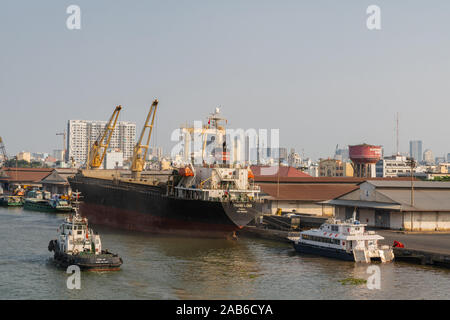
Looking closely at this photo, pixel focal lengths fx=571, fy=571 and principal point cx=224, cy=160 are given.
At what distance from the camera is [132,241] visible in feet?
198

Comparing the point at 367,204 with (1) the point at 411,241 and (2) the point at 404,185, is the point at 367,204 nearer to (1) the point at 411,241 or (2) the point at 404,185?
(2) the point at 404,185

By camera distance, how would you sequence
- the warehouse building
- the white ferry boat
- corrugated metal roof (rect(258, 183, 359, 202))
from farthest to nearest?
1. corrugated metal roof (rect(258, 183, 359, 202))
2. the warehouse building
3. the white ferry boat

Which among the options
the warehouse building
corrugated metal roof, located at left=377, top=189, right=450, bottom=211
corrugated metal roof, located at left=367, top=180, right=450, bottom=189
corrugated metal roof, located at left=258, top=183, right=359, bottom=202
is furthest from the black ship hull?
corrugated metal roof, located at left=258, top=183, right=359, bottom=202

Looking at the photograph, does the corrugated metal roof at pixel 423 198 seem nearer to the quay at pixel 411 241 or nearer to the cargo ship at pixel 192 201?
the quay at pixel 411 241

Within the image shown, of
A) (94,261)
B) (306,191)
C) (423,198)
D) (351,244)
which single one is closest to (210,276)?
(94,261)

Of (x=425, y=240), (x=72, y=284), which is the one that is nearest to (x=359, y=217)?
(x=425, y=240)

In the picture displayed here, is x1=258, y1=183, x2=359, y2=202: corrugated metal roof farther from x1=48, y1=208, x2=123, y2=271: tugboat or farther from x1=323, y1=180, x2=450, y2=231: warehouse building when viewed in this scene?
x1=48, y1=208, x2=123, y2=271: tugboat

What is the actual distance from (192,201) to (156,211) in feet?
24.7

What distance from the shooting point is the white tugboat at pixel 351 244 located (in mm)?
47062

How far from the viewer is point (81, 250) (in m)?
44.6

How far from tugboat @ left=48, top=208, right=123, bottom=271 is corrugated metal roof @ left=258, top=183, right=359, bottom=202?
4091 cm

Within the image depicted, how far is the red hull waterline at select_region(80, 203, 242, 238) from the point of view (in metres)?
62.3
